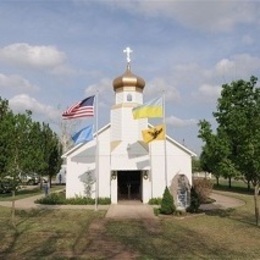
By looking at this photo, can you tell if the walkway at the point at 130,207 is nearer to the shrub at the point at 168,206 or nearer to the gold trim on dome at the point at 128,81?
the shrub at the point at 168,206

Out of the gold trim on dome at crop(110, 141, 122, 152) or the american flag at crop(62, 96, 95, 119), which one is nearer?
the american flag at crop(62, 96, 95, 119)

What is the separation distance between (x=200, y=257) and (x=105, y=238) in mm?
4716

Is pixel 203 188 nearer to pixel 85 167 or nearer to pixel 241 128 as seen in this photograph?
pixel 85 167

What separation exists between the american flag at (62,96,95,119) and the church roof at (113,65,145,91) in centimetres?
699

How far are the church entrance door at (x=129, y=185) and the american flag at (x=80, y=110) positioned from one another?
869cm

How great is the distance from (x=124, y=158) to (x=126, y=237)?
14.9 meters

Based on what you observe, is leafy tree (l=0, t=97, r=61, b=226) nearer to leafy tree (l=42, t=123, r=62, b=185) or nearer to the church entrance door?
the church entrance door

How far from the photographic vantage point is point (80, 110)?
2672 cm

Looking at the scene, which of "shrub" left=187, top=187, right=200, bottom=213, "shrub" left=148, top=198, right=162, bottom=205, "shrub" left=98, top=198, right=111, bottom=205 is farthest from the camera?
"shrub" left=98, top=198, right=111, bottom=205

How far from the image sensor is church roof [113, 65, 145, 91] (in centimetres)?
3350

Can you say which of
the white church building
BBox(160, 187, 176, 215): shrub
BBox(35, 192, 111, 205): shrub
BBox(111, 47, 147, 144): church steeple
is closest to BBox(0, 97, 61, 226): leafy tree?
BBox(160, 187, 176, 215): shrub

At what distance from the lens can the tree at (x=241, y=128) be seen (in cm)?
2005

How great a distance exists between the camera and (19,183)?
20906 millimetres

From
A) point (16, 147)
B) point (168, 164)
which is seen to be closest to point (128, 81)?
point (168, 164)
